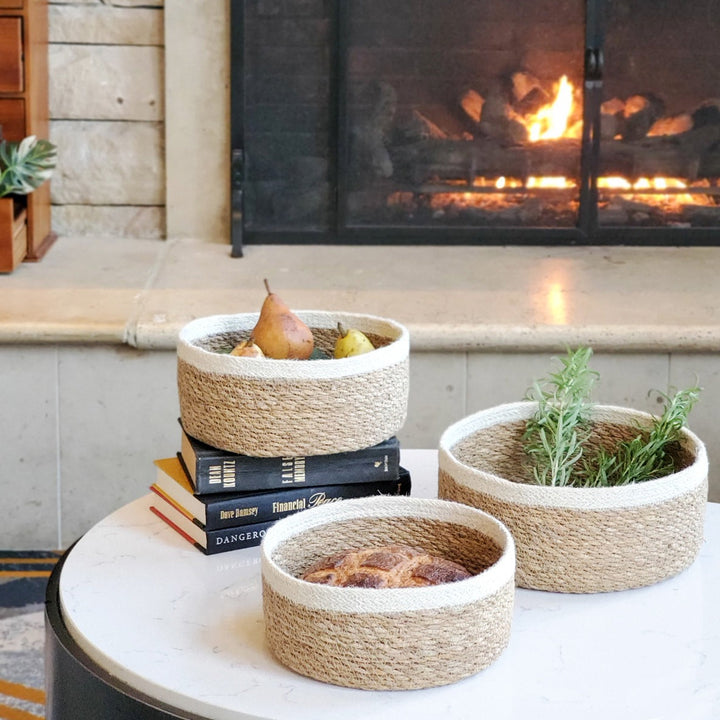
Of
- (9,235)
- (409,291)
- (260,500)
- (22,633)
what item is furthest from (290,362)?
(9,235)

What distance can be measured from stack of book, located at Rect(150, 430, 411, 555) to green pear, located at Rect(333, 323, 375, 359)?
3.7 inches

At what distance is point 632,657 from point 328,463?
0.36 meters

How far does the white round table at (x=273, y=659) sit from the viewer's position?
962mm

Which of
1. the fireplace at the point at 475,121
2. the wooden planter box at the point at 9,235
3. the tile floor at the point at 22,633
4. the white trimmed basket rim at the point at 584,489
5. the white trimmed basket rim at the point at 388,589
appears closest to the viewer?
the white trimmed basket rim at the point at 388,589

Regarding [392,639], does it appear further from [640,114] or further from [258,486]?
[640,114]

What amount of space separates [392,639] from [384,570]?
84mm

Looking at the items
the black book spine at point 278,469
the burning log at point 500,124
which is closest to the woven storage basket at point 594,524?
the black book spine at point 278,469

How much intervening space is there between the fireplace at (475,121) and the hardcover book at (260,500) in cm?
159

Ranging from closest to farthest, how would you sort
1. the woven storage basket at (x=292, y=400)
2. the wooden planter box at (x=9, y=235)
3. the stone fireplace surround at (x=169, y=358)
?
the woven storage basket at (x=292, y=400), the stone fireplace surround at (x=169, y=358), the wooden planter box at (x=9, y=235)

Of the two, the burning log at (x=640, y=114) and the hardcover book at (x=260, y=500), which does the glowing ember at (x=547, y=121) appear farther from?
the hardcover book at (x=260, y=500)

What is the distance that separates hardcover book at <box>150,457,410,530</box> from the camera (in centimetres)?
125

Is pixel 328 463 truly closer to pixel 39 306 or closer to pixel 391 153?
pixel 39 306

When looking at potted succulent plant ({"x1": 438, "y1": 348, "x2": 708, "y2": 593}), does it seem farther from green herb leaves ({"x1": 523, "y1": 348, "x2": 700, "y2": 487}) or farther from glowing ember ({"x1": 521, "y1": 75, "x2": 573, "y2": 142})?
glowing ember ({"x1": 521, "y1": 75, "x2": 573, "y2": 142})

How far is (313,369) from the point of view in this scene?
1.21 meters
